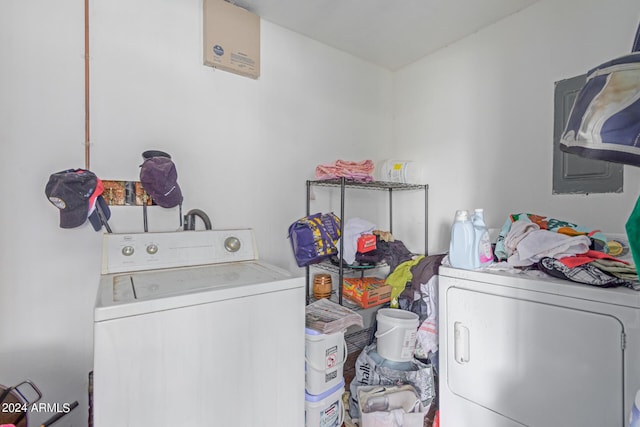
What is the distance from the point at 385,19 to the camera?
1.85m

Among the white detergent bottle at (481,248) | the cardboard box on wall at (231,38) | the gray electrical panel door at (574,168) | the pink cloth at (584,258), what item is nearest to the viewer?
the pink cloth at (584,258)

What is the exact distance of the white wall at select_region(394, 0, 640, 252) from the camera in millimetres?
1465

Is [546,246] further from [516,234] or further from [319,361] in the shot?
[319,361]

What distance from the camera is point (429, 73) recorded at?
228cm

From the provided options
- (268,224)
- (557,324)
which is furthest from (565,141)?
(268,224)

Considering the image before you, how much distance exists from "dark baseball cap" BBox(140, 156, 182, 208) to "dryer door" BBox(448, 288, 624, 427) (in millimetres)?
1395

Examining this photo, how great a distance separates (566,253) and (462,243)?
0.36 meters

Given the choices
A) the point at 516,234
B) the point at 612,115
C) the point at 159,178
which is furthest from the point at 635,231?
the point at 159,178

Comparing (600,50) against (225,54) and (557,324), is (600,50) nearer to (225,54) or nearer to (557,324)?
(557,324)

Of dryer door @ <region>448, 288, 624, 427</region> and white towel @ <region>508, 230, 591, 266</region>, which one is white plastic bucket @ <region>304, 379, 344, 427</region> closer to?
dryer door @ <region>448, 288, 624, 427</region>

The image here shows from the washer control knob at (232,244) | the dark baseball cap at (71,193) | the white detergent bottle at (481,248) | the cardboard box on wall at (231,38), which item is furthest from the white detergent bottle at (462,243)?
the dark baseball cap at (71,193)

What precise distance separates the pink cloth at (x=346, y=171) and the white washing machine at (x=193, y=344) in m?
0.87

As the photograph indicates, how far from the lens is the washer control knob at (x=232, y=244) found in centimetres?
143

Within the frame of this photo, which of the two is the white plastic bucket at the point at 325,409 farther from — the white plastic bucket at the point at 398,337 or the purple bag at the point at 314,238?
the purple bag at the point at 314,238
